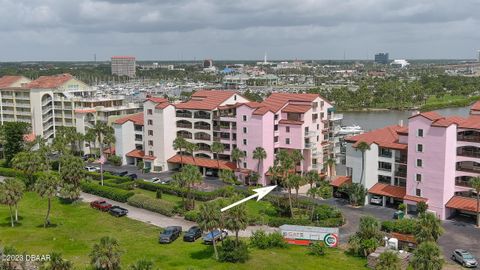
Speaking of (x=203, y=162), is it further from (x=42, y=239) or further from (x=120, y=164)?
(x=42, y=239)

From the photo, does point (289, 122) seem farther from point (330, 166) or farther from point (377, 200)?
point (377, 200)

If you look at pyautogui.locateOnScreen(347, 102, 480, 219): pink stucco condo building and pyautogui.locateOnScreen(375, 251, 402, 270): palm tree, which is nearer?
pyautogui.locateOnScreen(375, 251, 402, 270): palm tree

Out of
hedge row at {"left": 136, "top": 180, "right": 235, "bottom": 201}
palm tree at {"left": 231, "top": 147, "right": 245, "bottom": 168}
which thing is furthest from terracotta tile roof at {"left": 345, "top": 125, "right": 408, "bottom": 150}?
hedge row at {"left": 136, "top": 180, "right": 235, "bottom": 201}

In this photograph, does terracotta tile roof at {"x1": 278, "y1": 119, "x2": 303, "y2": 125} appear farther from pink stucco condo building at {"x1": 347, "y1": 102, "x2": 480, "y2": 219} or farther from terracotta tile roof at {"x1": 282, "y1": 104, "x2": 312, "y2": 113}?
pink stucco condo building at {"x1": 347, "y1": 102, "x2": 480, "y2": 219}

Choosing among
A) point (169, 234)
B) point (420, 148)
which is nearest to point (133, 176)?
point (169, 234)

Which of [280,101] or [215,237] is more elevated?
[280,101]

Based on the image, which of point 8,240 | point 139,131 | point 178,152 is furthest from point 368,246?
point 139,131

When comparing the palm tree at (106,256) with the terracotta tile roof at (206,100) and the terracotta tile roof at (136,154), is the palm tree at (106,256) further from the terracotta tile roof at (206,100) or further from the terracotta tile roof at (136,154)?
the terracotta tile roof at (136,154)
